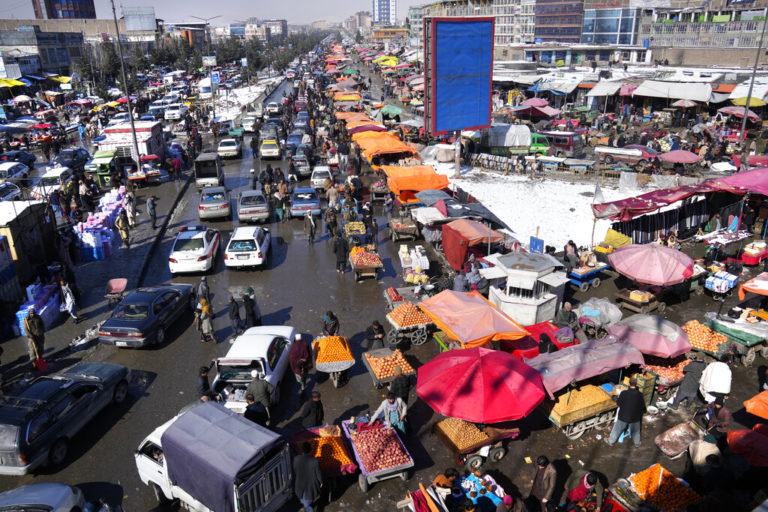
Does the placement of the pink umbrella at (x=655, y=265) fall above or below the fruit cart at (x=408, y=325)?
above

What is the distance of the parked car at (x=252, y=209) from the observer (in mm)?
22000

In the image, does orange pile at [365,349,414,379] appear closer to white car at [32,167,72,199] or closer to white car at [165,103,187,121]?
white car at [32,167,72,199]

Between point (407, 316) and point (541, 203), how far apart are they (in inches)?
527

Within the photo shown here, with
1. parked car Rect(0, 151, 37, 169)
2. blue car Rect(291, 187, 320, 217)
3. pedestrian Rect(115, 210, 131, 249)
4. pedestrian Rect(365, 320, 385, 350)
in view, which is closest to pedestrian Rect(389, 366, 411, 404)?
pedestrian Rect(365, 320, 385, 350)

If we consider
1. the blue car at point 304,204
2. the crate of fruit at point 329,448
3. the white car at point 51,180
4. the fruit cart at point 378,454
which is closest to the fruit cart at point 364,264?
the blue car at point 304,204

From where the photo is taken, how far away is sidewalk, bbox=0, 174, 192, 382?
43.9ft

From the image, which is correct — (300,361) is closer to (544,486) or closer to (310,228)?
(544,486)

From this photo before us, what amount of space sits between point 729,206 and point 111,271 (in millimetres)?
23620

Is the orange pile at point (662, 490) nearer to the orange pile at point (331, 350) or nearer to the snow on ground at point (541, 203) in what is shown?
the orange pile at point (331, 350)

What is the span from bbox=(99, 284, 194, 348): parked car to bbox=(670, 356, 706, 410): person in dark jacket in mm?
12456

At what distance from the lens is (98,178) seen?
2877 cm

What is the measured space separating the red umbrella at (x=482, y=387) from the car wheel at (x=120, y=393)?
21.9 ft

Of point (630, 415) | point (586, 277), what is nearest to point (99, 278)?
point (586, 277)

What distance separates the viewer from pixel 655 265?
13.9 metres
